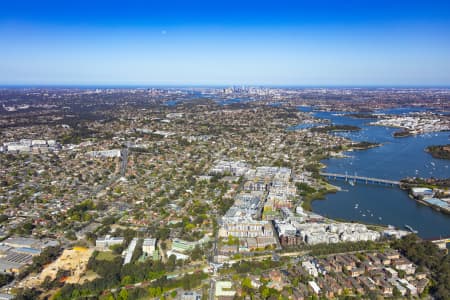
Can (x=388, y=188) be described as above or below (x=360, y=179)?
below

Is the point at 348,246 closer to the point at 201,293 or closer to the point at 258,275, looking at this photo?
the point at 258,275

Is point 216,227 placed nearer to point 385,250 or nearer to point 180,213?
point 180,213

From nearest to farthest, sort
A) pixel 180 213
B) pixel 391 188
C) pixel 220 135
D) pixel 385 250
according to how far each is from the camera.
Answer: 1. pixel 385 250
2. pixel 180 213
3. pixel 391 188
4. pixel 220 135

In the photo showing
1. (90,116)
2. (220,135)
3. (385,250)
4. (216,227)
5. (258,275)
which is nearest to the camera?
(258,275)

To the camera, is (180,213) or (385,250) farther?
(180,213)

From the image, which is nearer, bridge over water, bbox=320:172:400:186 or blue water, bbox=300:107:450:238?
blue water, bbox=300:107:450:238

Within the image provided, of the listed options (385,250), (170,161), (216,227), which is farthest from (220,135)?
(385,250)

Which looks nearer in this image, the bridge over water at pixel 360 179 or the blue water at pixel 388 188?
the blue water at pixel 388 188

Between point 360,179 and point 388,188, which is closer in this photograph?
point 388,188
